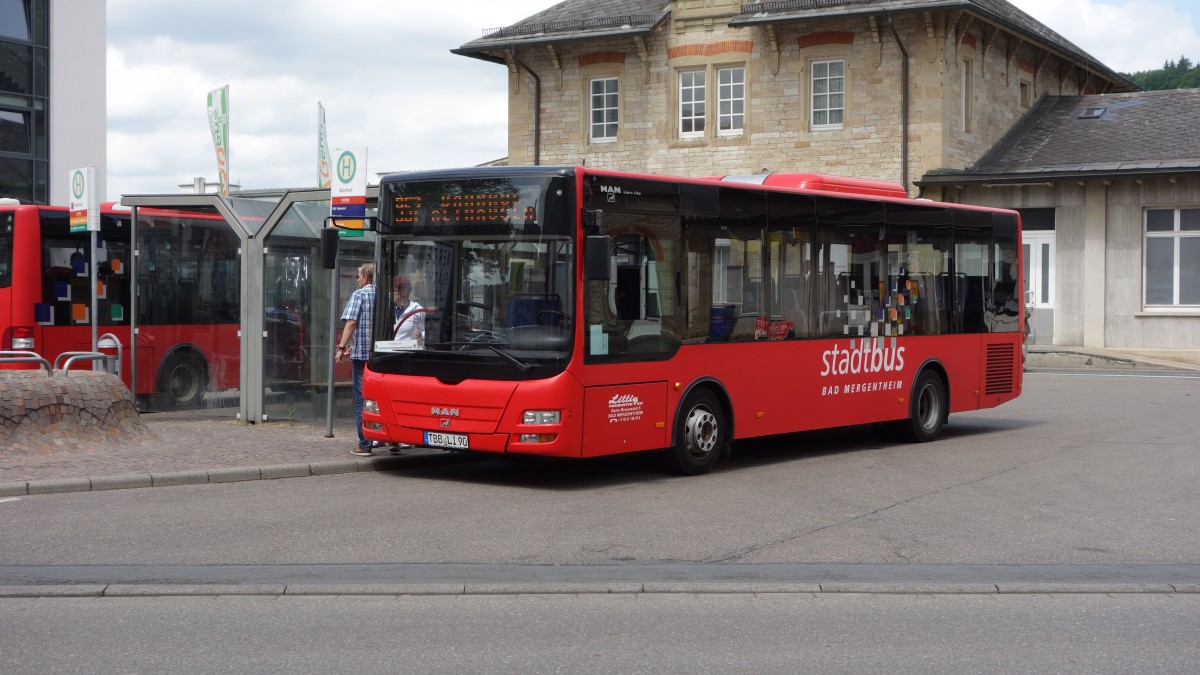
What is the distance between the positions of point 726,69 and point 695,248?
25.7 metres

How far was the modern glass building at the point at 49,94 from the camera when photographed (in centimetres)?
3828

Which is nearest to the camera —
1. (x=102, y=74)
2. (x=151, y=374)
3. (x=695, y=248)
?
(x=695, y=248)

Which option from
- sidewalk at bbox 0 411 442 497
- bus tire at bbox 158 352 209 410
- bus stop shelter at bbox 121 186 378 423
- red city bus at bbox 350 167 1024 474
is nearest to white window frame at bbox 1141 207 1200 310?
red city bus at bbox 350 167 1024 474

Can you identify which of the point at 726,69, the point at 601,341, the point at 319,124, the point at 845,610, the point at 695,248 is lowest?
the point at 845,610

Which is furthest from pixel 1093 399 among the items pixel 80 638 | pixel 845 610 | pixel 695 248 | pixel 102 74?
pixel 102 74

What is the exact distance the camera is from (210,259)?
65.6 feet

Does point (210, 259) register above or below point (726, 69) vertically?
below

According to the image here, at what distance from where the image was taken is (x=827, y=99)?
120 ft

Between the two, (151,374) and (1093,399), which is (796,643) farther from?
(1093,399)

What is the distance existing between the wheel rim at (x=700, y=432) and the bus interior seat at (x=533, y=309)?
188cm

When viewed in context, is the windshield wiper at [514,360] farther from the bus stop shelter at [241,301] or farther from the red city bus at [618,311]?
the bus stop shelter at [241,301]

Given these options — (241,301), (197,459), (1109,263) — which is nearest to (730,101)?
(1109,263)

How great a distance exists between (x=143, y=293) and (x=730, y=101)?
21.5 meters

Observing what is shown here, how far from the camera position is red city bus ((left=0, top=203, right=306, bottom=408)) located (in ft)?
61.2
